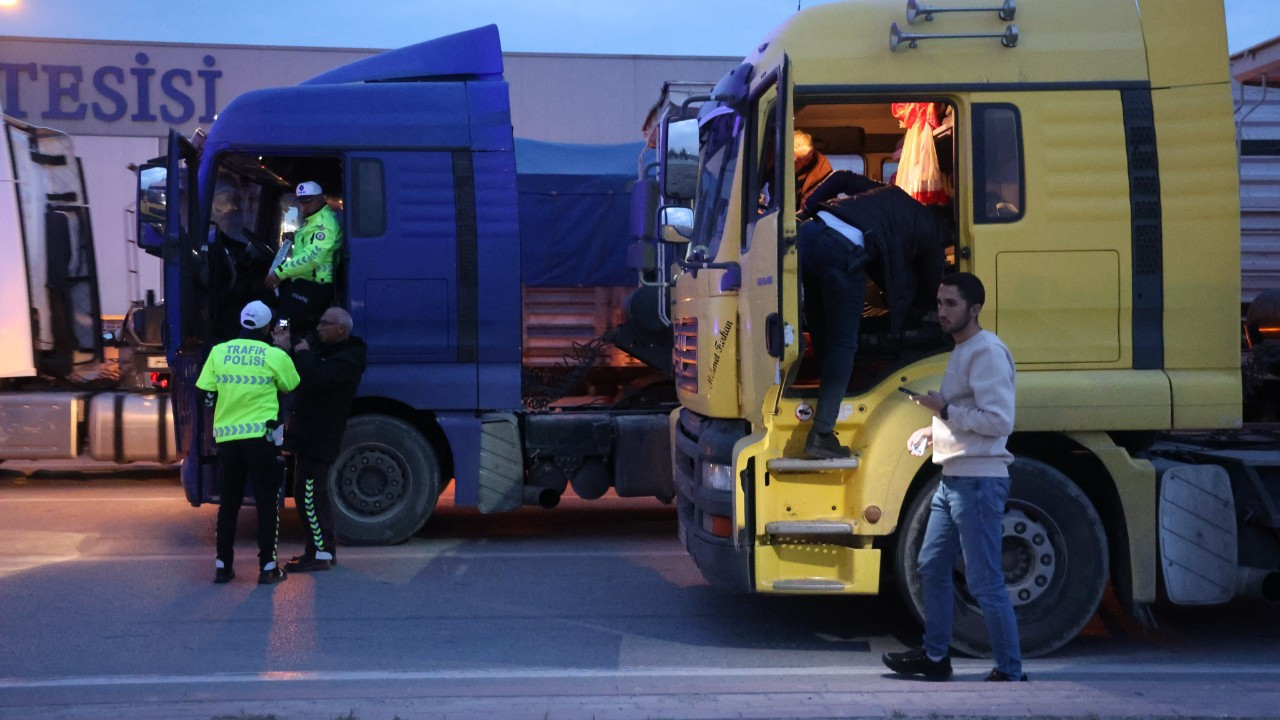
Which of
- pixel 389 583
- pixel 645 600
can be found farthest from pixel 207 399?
pixel 645 600

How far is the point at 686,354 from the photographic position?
6.88 metres

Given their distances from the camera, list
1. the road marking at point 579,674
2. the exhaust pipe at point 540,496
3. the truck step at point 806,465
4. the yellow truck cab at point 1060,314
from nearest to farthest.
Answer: the road marking at point 579,674, the truck step at point 806,465, the yellow truck cab at point 1060,314, the exhaust pipe at point 540,496

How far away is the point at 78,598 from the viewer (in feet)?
23.3

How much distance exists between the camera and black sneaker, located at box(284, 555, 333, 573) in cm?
776

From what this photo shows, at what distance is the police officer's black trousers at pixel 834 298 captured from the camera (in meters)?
5.60

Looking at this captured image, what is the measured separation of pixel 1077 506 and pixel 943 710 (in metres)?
1.71

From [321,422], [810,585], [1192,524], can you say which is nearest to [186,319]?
[321,422]

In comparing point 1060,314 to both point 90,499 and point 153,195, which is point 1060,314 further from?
point 90,499

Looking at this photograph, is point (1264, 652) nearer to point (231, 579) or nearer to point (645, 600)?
point (645, 600)

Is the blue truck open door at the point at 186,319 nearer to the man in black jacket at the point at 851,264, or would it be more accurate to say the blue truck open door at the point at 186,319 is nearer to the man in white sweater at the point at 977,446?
the man in black jacket at the point at 851,264

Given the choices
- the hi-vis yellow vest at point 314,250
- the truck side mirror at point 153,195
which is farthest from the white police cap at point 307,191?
the truck side mirror at point 153,195

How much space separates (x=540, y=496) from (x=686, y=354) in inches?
89.6

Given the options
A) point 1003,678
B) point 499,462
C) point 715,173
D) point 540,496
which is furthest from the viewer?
point 540,496

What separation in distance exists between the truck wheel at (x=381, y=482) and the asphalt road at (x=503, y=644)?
0.20 m
